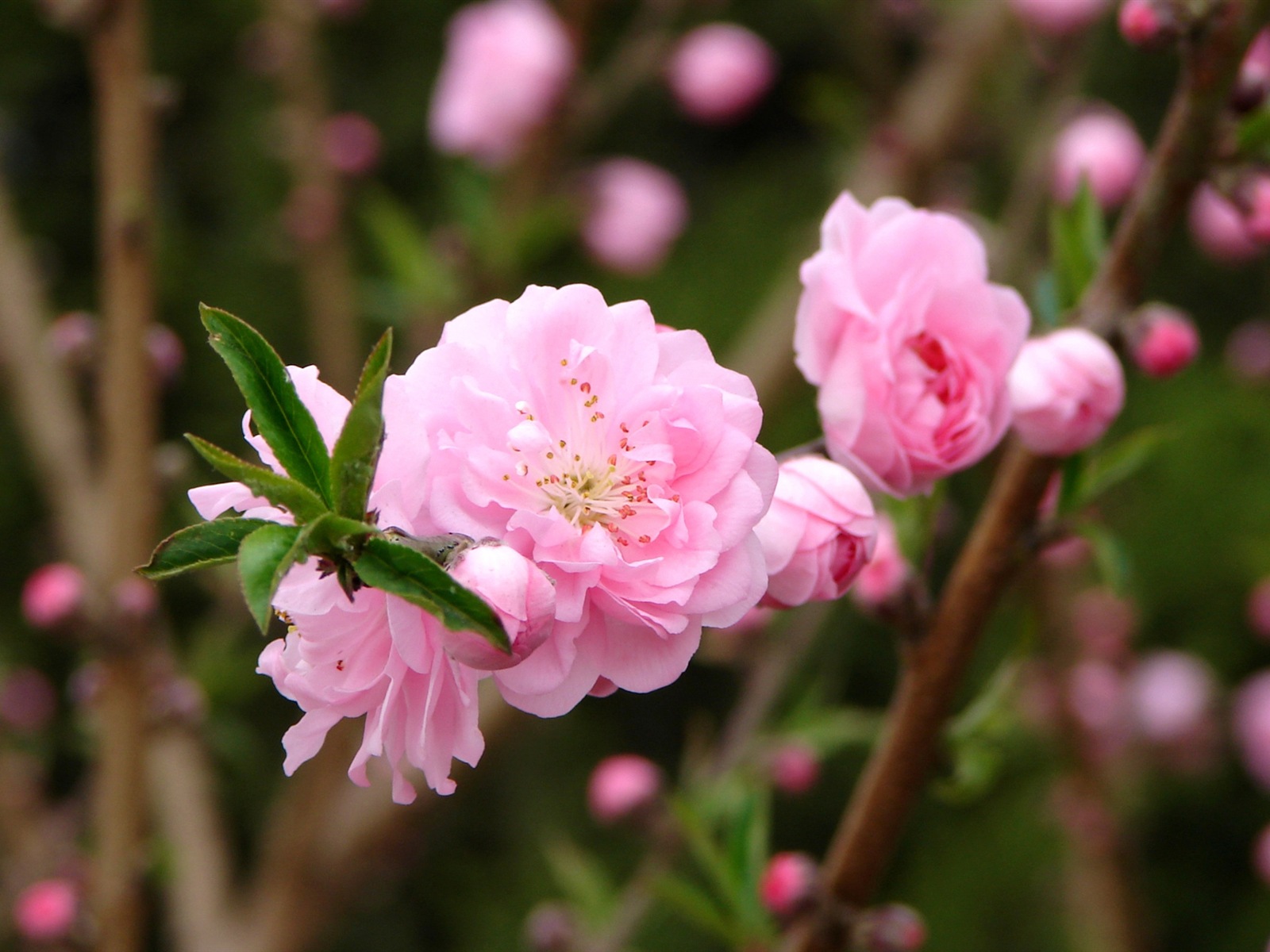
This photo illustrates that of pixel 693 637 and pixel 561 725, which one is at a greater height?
pixel 693 637

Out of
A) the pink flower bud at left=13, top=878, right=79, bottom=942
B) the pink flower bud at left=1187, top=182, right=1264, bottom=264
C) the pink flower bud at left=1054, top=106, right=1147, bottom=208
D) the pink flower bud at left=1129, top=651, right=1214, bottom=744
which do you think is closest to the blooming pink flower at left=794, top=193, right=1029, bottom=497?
the pink flower bud at left=13, top=878, right=79, bottom=942

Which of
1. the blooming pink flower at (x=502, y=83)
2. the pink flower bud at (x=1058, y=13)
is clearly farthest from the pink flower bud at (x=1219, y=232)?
the blooming pink flower at (x=502, y=83)

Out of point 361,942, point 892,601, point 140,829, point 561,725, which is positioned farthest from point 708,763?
point 361,942

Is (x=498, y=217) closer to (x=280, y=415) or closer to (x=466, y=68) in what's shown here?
(x=466, y=68)

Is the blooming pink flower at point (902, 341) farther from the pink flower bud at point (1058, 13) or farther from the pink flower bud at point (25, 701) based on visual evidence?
the pink flower bud at point (25, 701)

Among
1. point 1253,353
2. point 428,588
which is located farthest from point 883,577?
point 1253,353

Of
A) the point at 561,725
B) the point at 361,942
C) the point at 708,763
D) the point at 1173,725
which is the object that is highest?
the point at 708,763

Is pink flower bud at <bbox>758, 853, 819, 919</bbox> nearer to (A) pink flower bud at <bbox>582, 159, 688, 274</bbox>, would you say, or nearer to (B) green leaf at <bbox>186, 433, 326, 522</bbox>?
(B) green leaf at <bbox>186, 433, 326, 522</bbox>
